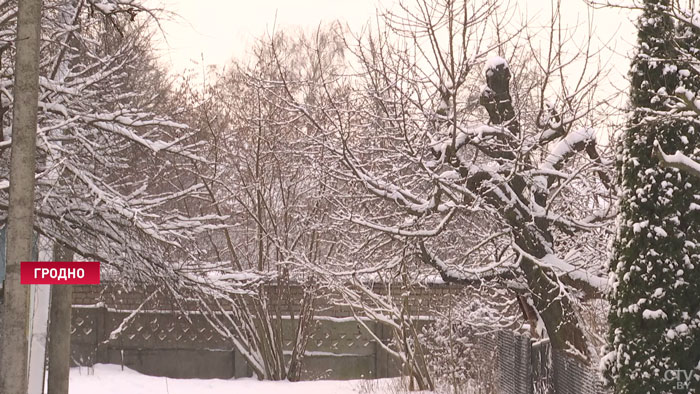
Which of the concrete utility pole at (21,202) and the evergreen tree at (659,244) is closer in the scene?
the concrete utility pole at (21,202)

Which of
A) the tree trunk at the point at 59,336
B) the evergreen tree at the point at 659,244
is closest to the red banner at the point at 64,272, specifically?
the tree trunk at the point at 59,336

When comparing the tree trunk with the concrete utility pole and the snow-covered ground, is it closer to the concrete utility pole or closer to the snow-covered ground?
the snow-covered ground

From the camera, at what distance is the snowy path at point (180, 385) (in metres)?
17.0

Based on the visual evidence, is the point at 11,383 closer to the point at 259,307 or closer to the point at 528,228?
the point at 528,228

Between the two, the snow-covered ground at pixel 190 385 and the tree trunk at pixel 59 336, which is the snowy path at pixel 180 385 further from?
the tree trunk at pixel 59 336

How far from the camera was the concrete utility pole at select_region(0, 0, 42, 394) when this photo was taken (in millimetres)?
7449

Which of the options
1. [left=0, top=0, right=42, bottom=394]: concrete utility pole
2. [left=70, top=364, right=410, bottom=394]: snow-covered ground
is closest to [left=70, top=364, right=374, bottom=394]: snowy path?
[left=70, top=364, right=410, bottom=394]: snow-covered ground

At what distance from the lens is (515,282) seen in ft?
40.5

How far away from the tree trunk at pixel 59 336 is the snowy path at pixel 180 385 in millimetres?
3158

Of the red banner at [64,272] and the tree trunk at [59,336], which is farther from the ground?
the red banner at [64,272]

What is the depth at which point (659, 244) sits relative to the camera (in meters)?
8.60

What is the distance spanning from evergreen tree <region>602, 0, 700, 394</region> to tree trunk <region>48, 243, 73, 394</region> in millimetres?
7416

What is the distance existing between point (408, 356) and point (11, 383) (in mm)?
8781

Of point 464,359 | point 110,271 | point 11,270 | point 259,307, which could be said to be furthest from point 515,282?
point 110,271
